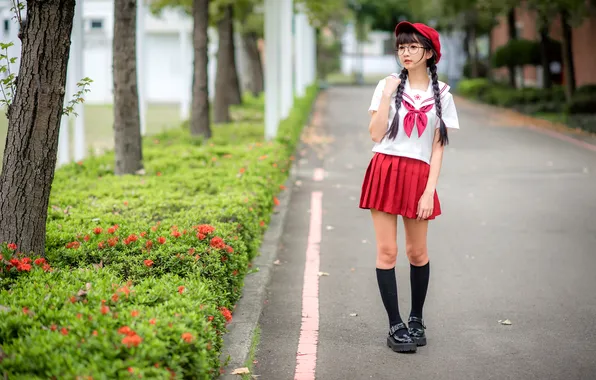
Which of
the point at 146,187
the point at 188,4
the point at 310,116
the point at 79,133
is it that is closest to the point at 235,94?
the point at 310,116

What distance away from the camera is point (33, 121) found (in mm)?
5371

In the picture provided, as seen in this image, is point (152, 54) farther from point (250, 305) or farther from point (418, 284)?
point (418, 284)

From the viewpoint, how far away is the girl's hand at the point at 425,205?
5074 millimetres

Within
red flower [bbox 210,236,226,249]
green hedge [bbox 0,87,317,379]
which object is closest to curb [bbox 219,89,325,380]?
green hedge [bbox 0,87,317,379]

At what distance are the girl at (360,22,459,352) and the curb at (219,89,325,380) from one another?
0.92m

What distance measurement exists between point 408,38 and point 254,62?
2939cm

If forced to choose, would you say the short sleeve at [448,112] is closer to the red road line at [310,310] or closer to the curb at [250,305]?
the red road line at [310,310]

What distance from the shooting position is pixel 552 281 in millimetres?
7090

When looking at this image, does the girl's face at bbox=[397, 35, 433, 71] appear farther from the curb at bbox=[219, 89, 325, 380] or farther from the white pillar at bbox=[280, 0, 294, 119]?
the white pillar at bbox=[280, 0, 294, 119]

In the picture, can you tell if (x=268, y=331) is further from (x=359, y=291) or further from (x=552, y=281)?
(x=552, y=281)

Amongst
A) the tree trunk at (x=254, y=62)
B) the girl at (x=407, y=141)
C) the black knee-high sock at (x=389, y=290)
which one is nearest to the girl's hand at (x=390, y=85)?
the girl at (x=407, y=141)

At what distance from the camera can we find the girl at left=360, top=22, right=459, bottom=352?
505 cm

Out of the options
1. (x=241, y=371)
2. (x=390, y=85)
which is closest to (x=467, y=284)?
(x=390, y=85)

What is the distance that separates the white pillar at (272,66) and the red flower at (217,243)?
34.8ft
